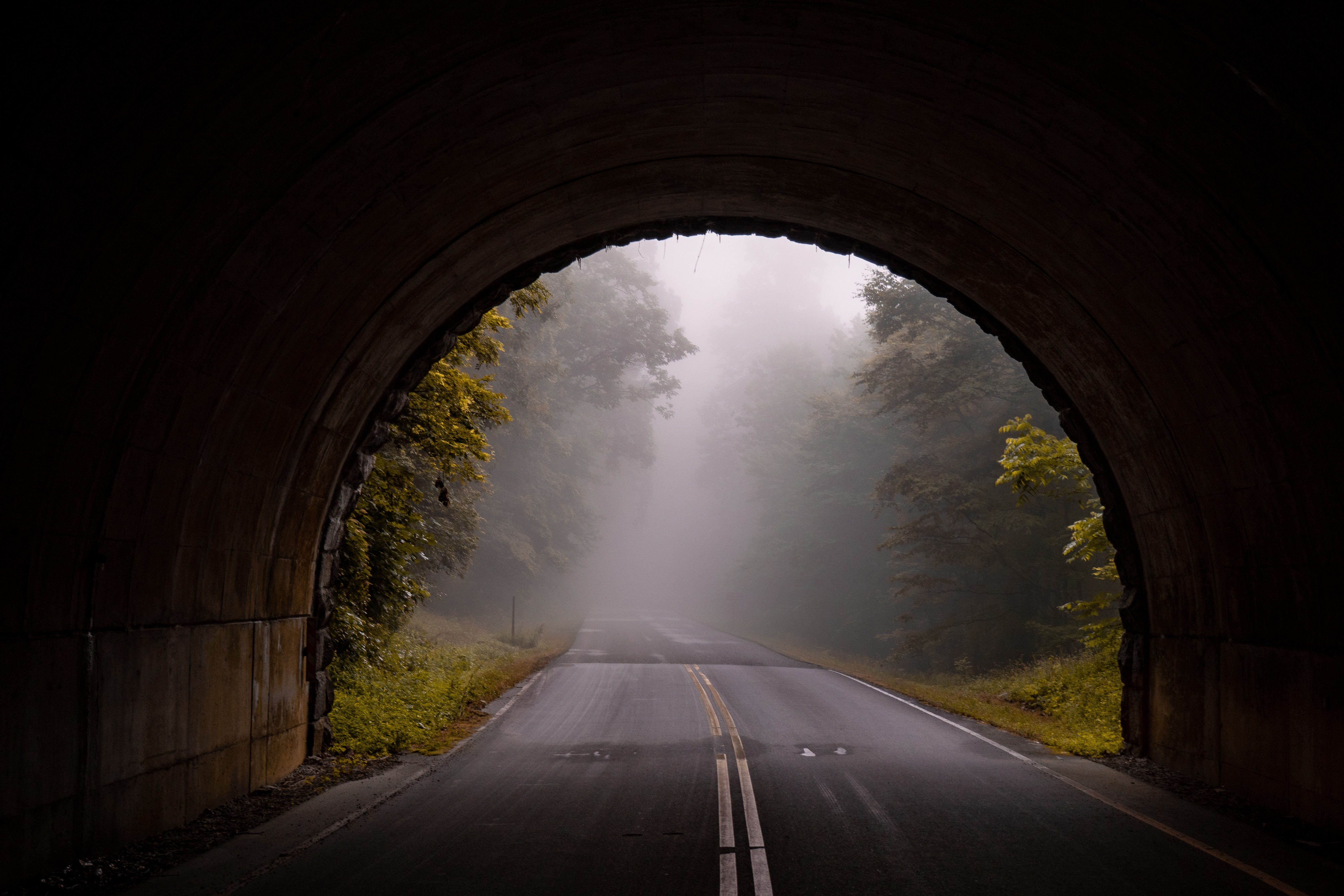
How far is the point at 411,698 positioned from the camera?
12.6 meters

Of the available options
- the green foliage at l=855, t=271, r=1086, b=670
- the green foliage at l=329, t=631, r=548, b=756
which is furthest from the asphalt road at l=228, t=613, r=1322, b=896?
the green foliage at l=855, t=271, r=1086, b=670

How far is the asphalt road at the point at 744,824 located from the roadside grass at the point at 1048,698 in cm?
120

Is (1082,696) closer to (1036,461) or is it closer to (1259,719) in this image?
(1036,461)

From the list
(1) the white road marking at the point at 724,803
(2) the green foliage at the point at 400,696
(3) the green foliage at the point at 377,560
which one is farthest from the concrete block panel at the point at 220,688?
(1) the white road marking at the point at 724,803

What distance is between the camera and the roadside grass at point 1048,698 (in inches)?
459

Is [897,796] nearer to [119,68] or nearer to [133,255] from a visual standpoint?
[133,255]

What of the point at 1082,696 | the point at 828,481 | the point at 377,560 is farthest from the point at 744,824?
the point at 828,481

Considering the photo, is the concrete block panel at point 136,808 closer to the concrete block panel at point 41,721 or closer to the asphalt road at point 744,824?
the concrete block panel at point 41,721

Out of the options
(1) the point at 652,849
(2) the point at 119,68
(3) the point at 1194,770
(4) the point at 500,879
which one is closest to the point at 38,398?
(2) the point at 119,68

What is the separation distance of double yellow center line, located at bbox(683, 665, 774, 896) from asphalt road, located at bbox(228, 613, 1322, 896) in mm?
22

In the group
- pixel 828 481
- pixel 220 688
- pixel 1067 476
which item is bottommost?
pixel 220 688

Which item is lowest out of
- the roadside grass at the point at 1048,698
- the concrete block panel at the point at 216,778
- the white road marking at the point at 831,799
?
the roadside grass at the point at 1048,698

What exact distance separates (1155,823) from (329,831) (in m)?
6.50

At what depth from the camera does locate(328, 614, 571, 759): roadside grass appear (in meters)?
10.5
